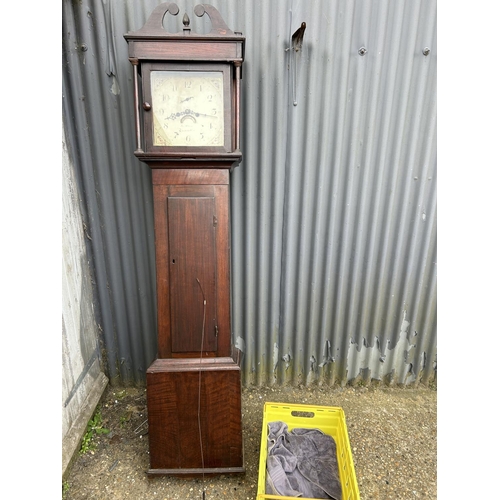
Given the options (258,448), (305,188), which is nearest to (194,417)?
(258,448)

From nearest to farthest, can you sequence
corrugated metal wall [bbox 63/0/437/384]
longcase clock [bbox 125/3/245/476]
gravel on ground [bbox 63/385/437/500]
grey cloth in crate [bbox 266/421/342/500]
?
longcase clock [bbox 125/3/245/476], grey cloth in crate [bbox 266/421/342/500], gravel on ground [bbox 63/385/437/500], corrugated metal wall [bbox 63/0/437/384]

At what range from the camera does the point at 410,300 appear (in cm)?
230

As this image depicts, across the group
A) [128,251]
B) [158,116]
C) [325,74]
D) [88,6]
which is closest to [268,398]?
[128,251]

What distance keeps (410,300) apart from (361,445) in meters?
0.99

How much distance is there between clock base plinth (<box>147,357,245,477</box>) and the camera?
163 centimetres

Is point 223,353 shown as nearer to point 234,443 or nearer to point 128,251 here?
point 234,443

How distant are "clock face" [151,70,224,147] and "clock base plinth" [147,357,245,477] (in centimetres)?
107

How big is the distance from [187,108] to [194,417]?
1.50m


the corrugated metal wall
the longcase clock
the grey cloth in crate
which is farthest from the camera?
the corrugated metal wall

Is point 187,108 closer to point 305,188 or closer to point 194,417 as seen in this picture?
point 305,188

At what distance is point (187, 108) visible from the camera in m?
1.48

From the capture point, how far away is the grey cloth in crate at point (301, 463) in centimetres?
161

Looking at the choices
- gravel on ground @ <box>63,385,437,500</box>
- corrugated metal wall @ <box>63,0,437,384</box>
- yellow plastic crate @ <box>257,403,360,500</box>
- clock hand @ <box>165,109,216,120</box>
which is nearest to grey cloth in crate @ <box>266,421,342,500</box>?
yellow plastic crate @ <box>257,403,360,500</box>

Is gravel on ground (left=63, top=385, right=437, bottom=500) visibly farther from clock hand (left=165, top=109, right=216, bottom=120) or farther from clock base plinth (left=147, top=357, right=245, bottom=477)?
clock hand (left=165, top=109, right=216, bottom=120)
